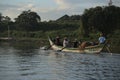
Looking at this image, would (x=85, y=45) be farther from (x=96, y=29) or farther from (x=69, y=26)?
(x=69, y=26)

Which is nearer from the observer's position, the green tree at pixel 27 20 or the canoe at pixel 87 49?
the canoe at pixel 87 49

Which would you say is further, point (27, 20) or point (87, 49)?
point (27, 20)

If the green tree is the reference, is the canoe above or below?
below

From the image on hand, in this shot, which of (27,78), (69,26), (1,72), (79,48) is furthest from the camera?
(69,26)

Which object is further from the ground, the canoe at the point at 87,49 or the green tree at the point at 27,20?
the green tree at the point at 27,20

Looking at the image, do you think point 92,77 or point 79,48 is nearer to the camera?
point 92,77

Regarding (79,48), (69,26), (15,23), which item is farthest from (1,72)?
(15,23)

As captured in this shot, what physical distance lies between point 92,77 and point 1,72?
6.44 m

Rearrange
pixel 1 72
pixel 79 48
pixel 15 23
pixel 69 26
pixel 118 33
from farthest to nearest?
pixel 15 23 → pixel 69 26 → pixel 118 33 → pixel 79 48 → pixel 1 72

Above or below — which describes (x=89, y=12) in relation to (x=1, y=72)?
above

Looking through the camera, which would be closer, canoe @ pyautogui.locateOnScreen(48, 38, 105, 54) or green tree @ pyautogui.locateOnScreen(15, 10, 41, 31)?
canoe @ pyautogui.locateOnScreen(48, 38, 105, 54)

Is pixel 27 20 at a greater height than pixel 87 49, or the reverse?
pixel 27 20

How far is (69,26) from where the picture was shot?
133 meters

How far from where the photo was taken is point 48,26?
137250 mm
